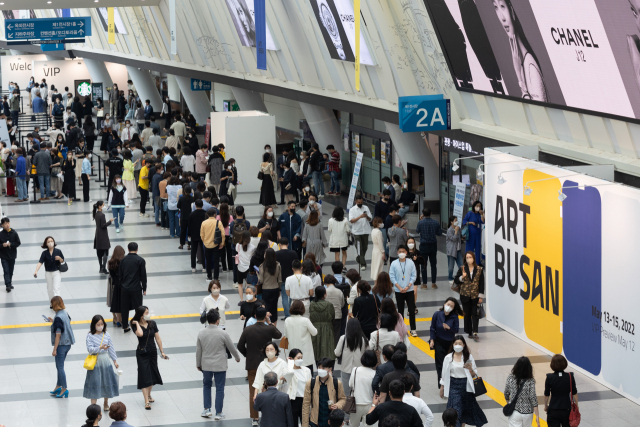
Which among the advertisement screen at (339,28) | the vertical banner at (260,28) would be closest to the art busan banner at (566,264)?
the advertisement screen at (339,28)

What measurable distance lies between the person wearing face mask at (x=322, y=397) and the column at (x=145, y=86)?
128 feet

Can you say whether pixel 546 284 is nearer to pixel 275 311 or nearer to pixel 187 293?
pixel 275 311

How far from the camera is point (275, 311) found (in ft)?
43.0

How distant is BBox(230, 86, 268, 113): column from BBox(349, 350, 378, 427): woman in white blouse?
24.1 meters

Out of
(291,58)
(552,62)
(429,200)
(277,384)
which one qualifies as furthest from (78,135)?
(277,384)

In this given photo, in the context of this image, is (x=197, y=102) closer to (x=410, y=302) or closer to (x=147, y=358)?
(x=410, y=302)

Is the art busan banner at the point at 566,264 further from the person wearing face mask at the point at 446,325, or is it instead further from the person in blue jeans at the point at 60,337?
the person in blue jeans at the point at 60,337

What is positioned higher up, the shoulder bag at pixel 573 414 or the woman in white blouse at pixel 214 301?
the woman in white blouse at pixel 214 301

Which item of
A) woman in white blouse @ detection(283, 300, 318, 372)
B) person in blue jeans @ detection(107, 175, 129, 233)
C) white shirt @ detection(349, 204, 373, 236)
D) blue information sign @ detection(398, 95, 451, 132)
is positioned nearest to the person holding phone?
woman in white blouse @ detection(283, 300, 318, 372)

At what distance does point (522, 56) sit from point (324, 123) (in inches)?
523

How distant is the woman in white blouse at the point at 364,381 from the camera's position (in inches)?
345

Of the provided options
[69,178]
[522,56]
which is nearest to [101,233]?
[522,56]

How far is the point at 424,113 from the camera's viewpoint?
54.2 feet

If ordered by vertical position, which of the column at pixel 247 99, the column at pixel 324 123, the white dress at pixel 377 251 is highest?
the column at pixel 247 99
